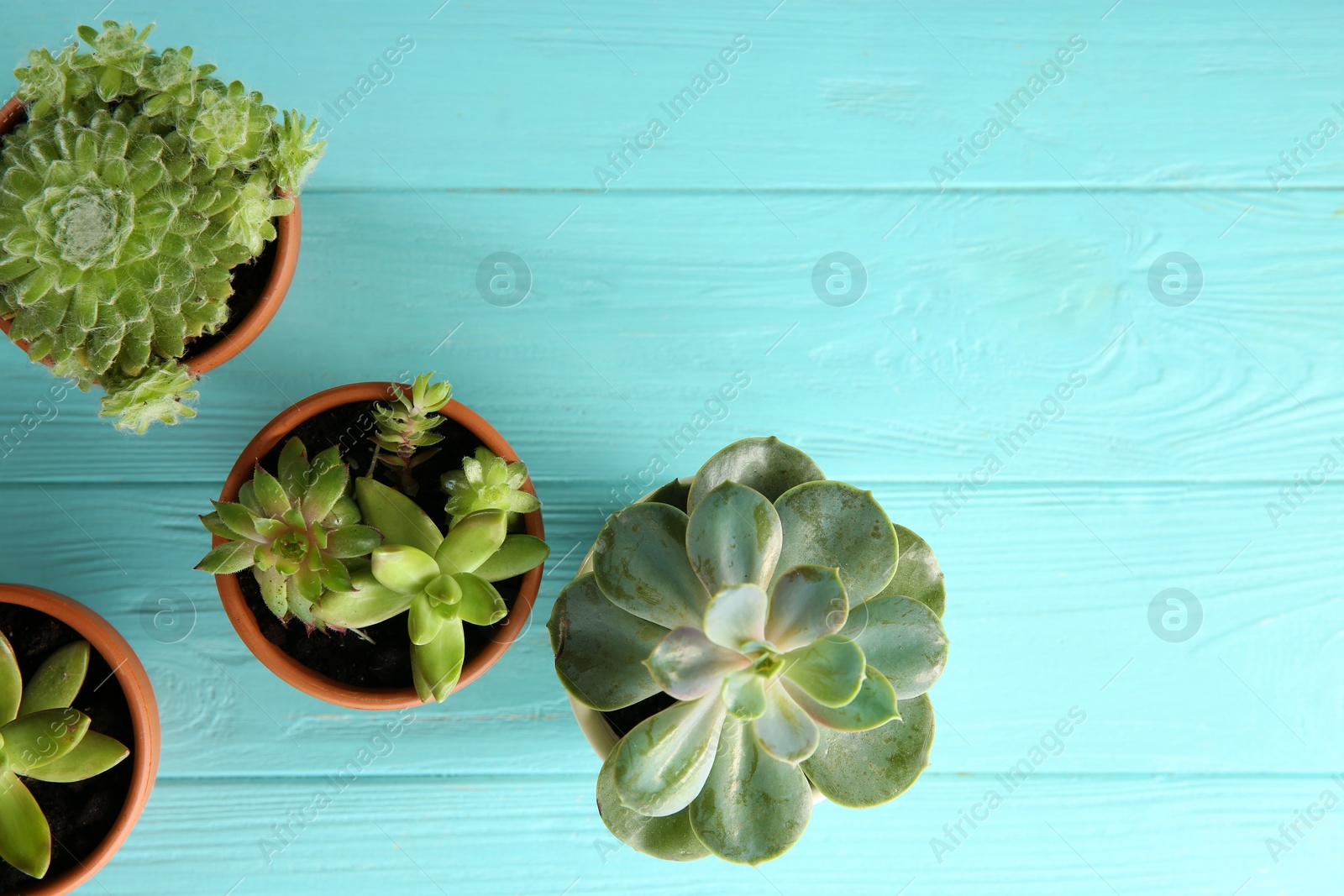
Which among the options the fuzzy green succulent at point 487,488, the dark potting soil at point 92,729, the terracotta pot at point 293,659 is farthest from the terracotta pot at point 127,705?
the fuzzy green succulent at point 487,488

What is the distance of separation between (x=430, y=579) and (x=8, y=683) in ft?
1.23

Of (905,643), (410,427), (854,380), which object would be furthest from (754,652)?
(854,380)

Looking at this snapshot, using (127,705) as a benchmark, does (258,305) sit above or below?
above

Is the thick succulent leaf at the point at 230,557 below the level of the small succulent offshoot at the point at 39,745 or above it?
above

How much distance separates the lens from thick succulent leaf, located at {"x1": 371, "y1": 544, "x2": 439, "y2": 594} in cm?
63

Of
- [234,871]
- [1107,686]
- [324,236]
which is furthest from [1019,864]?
[324,236]

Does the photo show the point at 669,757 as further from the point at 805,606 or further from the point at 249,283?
the point at 249,283

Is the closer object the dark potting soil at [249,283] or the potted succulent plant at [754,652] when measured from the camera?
the potted succulent plant at [754,652]

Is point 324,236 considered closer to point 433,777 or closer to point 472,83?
point 472,83

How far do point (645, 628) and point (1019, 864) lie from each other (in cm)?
56

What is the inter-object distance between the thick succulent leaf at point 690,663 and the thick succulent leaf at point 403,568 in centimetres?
20

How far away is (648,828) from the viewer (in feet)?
2.20

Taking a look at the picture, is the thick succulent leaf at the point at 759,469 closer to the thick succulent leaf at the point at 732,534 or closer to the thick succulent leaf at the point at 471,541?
the thick succulent leaf at the point at 732,534

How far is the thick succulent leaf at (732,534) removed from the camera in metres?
→ 0.60
